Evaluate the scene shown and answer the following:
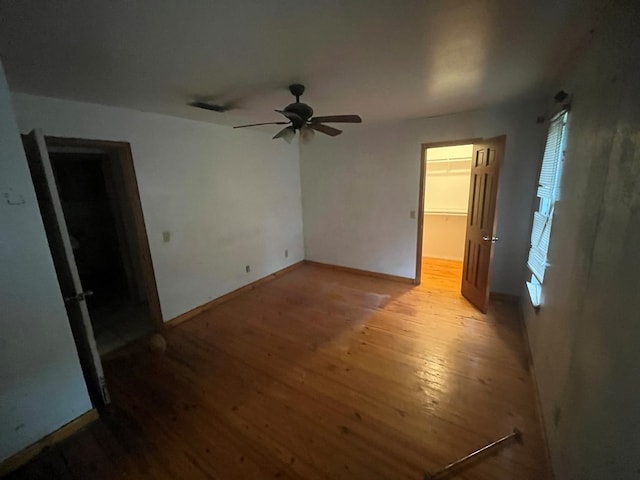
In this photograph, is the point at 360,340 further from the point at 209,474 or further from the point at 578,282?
the point at 578,282

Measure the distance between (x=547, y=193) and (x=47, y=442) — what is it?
4.17 m

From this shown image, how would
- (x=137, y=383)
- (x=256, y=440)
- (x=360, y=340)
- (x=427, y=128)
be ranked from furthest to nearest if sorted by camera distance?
(x=427, y=128) < (x=360, y=340) < (x=137, y=383) < (x=256, y=440)

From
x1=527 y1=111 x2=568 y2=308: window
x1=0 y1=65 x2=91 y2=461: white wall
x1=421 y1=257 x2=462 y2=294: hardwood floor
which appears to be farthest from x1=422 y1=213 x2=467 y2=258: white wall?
x1=0 y1=65 x2=91 y2=461: white wall

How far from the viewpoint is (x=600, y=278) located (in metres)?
1.12

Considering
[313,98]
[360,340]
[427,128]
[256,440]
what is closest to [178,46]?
[313,98]

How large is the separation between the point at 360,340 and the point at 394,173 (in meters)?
2.48

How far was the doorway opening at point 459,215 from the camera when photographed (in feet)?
9.88

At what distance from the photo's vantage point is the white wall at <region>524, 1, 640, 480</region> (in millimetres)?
889

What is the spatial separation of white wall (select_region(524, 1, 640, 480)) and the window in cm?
32

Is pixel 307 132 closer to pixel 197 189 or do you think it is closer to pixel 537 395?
pixel 197 189

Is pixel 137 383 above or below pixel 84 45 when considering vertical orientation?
below

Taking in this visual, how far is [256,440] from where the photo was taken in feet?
5.62

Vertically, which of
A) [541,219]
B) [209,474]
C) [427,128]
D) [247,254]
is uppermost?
[427,128]

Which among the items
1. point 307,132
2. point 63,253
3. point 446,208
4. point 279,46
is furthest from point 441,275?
point 63,253
